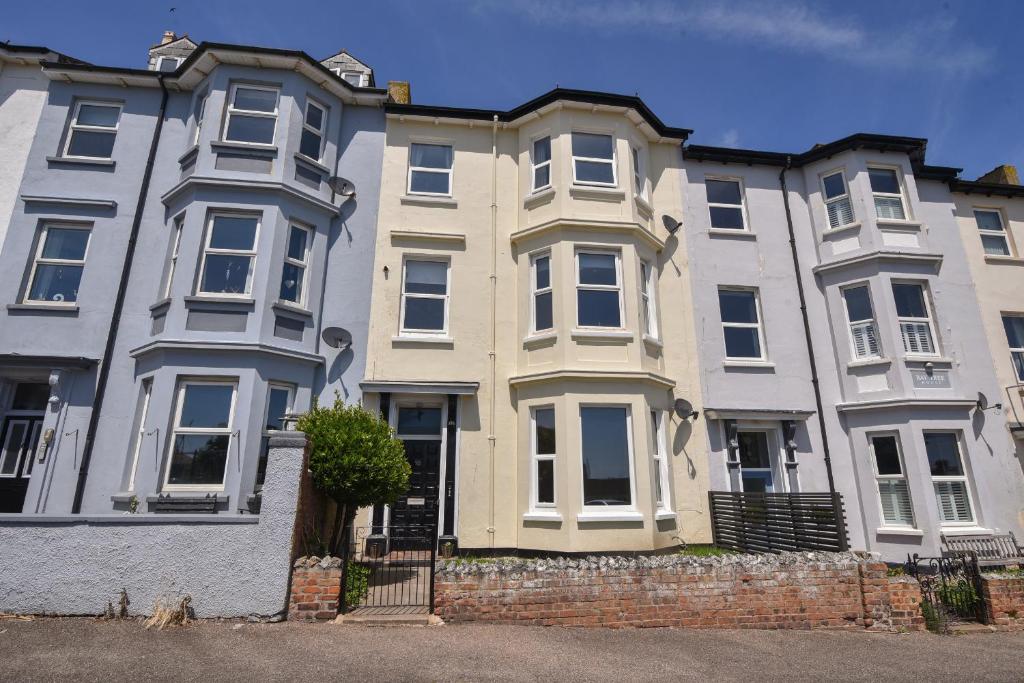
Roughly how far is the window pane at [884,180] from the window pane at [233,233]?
15.4m

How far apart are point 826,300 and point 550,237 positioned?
7394mm

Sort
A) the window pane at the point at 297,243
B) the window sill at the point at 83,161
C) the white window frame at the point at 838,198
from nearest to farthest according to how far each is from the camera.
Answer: the window pane at the point at 297,243, the window sill at the point at 83,161, the white window frame at the point at 838,198

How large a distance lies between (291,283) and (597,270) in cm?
678

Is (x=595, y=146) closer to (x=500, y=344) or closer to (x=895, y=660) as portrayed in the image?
(x=500, y=344)

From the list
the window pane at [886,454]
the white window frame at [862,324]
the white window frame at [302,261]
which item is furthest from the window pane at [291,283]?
the window pane at [886,454]

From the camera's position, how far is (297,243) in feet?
38.2

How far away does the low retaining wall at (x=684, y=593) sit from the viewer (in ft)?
22.0

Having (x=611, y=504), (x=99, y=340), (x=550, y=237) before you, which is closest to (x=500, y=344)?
(x=550, y=237)

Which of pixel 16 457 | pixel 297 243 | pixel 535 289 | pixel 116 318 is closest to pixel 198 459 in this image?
pixel 116 318

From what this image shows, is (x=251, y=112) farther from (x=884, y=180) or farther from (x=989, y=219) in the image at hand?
(x=989, y=219)

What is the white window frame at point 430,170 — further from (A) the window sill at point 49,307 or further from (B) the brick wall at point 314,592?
(B) the brick wall at point 314,592

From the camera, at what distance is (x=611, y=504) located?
1048 cm

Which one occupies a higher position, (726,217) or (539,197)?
(726,217)

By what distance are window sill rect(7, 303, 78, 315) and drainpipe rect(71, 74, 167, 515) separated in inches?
32.0
